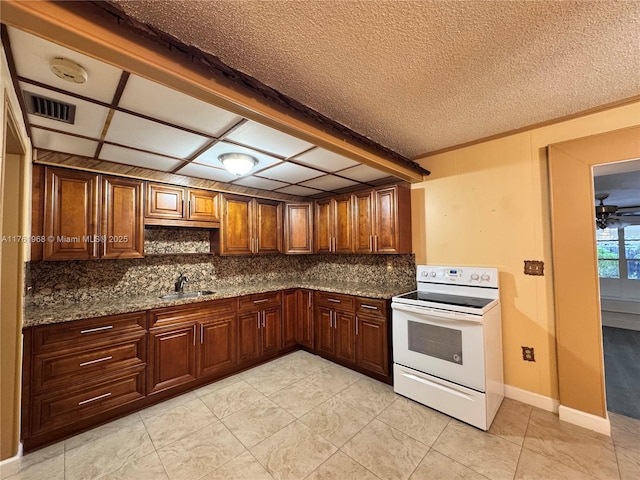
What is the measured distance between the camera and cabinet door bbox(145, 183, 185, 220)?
9.02ft

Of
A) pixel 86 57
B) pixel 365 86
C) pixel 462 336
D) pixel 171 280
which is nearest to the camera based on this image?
pixel 86 57

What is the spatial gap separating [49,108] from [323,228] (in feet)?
9.33

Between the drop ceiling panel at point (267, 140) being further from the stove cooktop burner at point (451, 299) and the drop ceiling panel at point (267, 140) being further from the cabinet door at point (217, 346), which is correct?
the cabinet door at point (217, 346)

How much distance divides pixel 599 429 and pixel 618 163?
198 cm

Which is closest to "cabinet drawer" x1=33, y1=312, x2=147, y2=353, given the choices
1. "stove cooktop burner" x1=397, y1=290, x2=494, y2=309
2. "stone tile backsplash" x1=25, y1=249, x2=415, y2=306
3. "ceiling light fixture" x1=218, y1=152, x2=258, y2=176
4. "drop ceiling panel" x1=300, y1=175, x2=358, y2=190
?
"stone tile backsplash" x1=25, y1=249, x2=415, y2=306

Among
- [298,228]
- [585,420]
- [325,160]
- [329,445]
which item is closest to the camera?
[329,445]

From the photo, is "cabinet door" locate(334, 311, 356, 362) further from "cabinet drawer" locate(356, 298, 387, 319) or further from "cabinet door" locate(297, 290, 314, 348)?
"cabinet door" locate(297, 290, 314, 348)

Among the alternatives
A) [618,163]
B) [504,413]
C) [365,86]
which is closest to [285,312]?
[504,413]

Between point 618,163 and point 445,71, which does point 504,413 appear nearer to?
point 618,163

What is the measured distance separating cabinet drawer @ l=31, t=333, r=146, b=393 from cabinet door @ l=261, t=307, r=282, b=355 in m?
1.27

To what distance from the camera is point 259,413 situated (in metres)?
2.25

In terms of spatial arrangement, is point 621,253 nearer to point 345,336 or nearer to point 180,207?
point 345,336

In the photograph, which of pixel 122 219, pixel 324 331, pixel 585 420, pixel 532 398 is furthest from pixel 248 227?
pixel 585 420

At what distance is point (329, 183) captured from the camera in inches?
132
